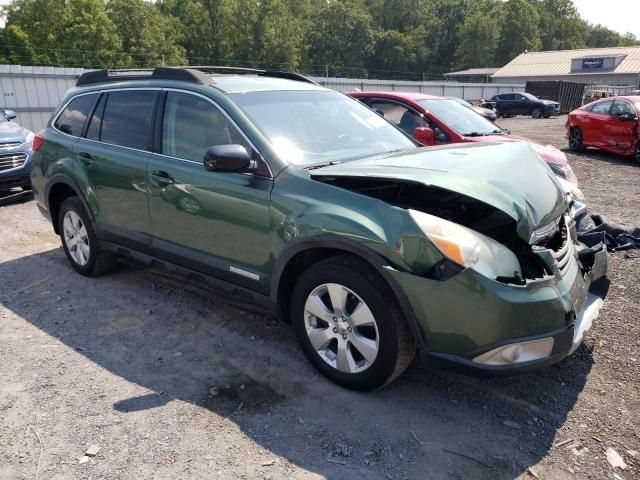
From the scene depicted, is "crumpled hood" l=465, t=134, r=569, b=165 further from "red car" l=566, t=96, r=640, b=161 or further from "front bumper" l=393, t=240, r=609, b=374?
"red car" l=566, t=96, r=640, b=161

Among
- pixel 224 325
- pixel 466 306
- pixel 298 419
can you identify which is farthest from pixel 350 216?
pixel 224 325

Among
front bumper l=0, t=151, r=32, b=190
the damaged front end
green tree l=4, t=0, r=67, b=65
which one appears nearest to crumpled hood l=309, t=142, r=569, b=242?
the damaged front end

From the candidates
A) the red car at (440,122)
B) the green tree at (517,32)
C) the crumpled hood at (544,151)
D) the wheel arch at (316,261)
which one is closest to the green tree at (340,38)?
the green tree at (517,32)

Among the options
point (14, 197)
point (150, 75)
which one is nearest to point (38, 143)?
point (150, 75)

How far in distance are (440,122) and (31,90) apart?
38.0ft

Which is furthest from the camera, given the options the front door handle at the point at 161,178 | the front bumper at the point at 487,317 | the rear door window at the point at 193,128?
the front door handle at the point at 161,178

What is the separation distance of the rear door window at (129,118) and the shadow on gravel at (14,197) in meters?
4.84

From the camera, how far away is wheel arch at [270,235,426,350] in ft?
8.98

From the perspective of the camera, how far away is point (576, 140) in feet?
46.5

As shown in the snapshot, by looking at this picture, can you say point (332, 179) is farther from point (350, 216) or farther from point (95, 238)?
point (95, 238)

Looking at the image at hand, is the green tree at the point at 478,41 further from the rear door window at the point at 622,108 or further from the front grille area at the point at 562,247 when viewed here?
the front grille area at the point at 562,247

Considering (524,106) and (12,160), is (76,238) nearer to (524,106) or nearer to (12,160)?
(12,160)

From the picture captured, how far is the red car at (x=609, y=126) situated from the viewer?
40.0 feet

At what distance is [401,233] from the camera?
2719mm
